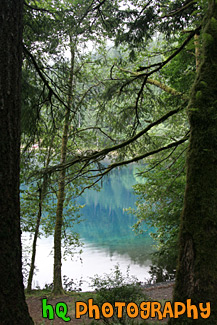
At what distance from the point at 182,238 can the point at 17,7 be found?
2.42 meters

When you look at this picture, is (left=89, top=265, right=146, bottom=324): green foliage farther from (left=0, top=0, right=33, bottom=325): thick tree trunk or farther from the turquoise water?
the turquoise water

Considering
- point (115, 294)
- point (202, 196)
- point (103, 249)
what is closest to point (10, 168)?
point (202, 196)

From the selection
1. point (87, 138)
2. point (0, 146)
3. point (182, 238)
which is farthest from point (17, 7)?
point (87, 138)

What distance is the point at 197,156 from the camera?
245 centimetres

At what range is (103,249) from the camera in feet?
51.7

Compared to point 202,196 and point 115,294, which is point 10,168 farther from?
point 115,294

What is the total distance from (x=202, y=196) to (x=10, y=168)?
158 centimetres

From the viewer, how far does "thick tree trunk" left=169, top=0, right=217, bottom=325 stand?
2240 mm

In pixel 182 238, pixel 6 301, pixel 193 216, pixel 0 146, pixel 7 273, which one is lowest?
pixel 6 301

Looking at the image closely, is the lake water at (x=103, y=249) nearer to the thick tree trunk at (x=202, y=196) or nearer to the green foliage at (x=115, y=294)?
the green foliage at (x=115, y=294)

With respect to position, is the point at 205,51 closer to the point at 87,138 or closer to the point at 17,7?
the point at 17,7

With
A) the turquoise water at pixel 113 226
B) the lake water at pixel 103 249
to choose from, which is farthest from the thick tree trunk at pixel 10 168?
the turquoise water at pixel 113 226

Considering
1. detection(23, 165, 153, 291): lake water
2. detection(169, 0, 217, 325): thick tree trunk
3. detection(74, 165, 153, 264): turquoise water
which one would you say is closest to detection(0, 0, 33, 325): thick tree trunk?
detection(169, 0, 217, 325): thick tree trunk

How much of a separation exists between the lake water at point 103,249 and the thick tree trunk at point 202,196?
300 cm
